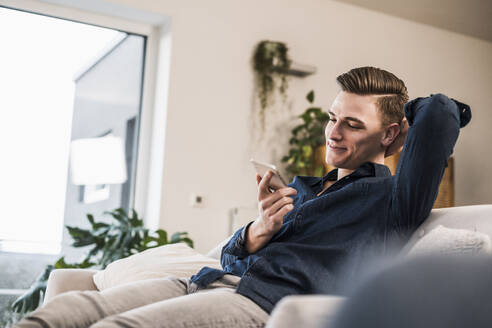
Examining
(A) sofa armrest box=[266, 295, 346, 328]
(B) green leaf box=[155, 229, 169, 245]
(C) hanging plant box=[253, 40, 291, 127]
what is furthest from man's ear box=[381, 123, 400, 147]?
(C) hanging plant box=[253, 40, 291, 127]

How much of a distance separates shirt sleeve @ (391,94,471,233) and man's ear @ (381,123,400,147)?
0.69 feet

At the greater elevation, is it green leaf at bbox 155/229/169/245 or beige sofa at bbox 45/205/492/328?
beige sofa at bbox 45/205/492/328

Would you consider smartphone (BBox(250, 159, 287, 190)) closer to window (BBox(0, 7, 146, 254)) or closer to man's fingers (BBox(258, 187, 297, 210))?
man's fingers (BBox(258, 187, 297, 210))

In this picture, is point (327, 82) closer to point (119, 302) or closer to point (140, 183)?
point (140, 183)

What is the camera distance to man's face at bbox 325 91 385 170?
153 cm

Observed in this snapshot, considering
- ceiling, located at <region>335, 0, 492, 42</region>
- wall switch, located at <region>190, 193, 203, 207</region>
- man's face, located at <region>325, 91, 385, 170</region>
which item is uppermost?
ceiling, located at <region>335, 0, 492, 42</region>

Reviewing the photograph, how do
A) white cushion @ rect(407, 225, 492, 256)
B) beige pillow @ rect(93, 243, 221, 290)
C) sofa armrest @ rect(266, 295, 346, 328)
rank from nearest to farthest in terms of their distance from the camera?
sofa armrest @ rect(266, 295, 346, 328) < white cushion @ rect(407, 225, 492, 256) < beige pillow @ rect(93, 243, 221, 290)

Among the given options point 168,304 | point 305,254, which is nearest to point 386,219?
point 305,254

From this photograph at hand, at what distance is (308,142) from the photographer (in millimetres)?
4004

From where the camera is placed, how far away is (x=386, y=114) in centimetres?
154

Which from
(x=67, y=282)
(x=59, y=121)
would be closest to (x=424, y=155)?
A: (x=67, y=282)

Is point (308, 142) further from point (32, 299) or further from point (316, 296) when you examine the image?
point (316, 296)

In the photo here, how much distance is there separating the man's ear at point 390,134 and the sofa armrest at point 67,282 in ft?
3.61

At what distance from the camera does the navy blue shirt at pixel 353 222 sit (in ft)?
4.09
